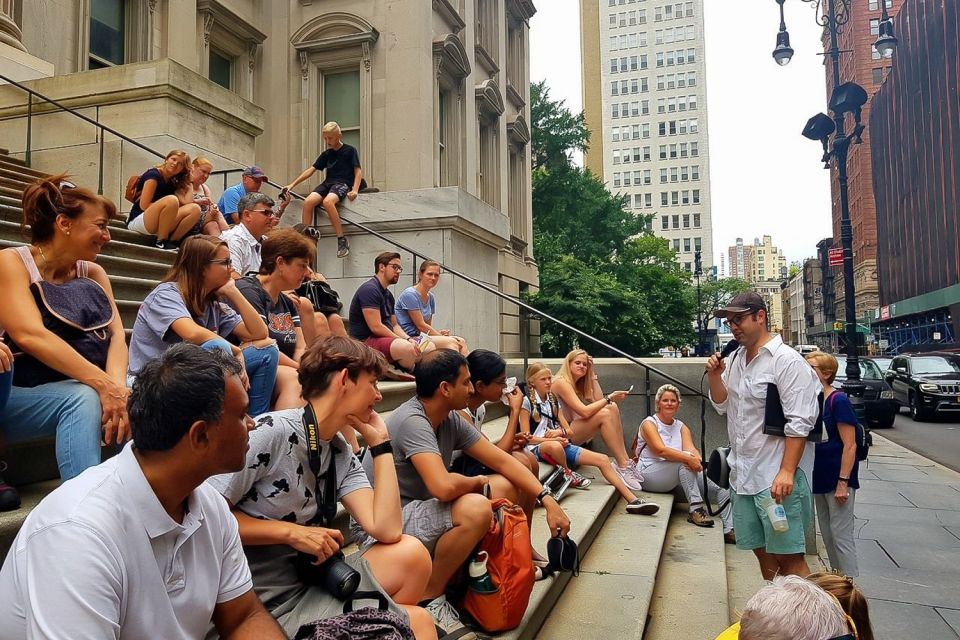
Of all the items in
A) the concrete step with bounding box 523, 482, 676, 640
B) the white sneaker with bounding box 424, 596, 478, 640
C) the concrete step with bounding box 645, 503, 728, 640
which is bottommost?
the concrete step with bounding box 645, 503, 728, 640

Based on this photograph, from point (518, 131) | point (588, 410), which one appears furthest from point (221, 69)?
point (588, 410)

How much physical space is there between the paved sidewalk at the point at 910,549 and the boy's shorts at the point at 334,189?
731cm

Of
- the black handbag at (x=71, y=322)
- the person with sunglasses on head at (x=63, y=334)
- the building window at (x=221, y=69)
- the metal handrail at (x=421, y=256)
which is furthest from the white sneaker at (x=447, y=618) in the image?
the building window at (x=221, y=69)

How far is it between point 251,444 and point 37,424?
0.99m

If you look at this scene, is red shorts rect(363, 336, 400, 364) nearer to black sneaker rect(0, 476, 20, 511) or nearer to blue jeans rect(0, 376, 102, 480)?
blue jeans rect(0, 376, 102, 480)

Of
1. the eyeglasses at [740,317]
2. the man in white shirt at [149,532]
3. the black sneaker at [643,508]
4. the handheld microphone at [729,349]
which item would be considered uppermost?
the eyeglasses at [740,317]

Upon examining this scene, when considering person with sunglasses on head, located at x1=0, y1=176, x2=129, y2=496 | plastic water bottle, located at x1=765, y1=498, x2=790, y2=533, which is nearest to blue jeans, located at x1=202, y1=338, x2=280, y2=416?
person with sunglasses on head, located at x1=0, y1=176, x2=129, y2=496

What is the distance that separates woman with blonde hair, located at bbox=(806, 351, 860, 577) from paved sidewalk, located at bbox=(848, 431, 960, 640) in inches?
18.5

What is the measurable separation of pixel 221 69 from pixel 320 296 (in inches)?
432

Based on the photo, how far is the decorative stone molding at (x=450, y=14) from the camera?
15.2 metres

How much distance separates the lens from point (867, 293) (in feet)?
236

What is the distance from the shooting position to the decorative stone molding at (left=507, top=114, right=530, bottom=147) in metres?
21.6

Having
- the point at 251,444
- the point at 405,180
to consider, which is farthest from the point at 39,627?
the point at 405,180

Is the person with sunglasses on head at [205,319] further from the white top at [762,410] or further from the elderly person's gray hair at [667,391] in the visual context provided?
the elderly person's gray hair at [667,391]
